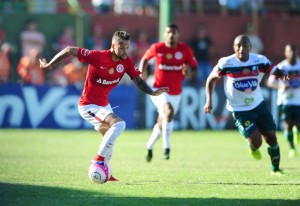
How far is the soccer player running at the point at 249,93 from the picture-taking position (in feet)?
43.6

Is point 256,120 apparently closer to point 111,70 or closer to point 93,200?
point 111,70

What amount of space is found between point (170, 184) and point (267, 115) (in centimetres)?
253

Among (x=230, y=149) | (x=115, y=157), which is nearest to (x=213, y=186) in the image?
(x=115, y=157)

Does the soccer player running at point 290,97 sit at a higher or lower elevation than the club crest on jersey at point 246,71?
lower

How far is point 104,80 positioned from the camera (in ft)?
40.8

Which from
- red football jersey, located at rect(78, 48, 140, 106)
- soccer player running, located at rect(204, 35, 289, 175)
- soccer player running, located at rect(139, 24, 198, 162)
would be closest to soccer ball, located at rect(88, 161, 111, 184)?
red football jersey, located at rect(78, 48, 140, 106)

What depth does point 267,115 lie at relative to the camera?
13430 millimetres

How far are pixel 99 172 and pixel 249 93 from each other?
11.2ft

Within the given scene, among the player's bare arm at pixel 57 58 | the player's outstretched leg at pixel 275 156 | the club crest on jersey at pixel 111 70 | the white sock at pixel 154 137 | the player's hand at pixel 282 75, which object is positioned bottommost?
the white sock at pixel 154 137

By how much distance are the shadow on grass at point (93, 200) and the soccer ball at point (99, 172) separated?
697mm

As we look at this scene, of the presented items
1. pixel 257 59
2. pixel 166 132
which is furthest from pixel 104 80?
pixel 166 132

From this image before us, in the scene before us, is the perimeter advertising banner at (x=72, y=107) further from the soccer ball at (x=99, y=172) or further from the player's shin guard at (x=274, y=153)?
the soccer ball at (x=99, y=172)

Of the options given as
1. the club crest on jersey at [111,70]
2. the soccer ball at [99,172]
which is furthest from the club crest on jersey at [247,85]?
the soccer ball at [99,172]

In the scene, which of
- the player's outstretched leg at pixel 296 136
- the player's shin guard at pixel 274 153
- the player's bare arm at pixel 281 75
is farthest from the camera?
the player's outstretched leg at pixel 296 136
